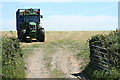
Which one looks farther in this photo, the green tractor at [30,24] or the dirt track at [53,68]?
the green tractor at [30,24]

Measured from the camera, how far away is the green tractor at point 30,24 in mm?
31156

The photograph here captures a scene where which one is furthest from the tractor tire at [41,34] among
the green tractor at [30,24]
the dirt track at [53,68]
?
the dirt track at [53,68]

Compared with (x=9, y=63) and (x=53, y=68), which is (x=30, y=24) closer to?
(x=53, y=68)

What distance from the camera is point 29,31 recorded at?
3119 cm

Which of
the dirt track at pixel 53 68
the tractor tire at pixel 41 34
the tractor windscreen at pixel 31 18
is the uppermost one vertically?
the tractor windscreen at pixel 31 18

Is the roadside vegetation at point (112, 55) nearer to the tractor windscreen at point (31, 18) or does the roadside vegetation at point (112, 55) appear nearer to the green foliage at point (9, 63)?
the green foliage at point (9, 63)

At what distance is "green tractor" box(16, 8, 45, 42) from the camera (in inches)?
1227

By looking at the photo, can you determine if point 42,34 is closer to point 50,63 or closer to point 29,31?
point 29,31

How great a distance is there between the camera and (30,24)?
3084 cm

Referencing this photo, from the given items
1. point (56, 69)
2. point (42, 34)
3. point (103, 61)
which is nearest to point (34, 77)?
point (56, 69)

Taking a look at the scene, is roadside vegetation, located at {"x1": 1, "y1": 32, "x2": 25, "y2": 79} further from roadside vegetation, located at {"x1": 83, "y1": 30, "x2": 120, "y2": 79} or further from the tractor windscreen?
the tractor windscreen

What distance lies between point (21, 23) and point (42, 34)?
3.60 meters

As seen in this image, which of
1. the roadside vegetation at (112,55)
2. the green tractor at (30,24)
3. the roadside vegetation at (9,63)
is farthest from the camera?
the green tractor at (30,24)

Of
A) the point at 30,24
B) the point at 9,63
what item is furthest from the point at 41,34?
the point at 9,63
